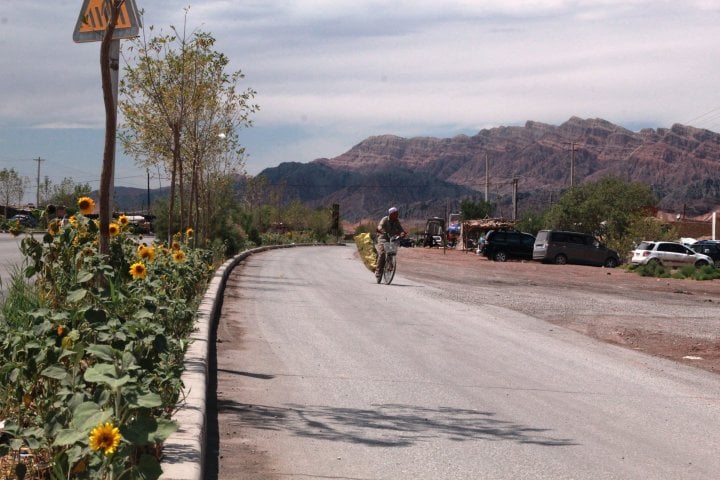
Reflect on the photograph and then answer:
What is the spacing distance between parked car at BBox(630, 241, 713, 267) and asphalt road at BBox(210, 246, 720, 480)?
2829 centimetres

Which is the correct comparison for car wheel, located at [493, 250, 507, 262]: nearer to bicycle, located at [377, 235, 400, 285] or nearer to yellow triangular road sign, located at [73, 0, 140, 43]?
bicycle, located at [377, 235, 400, 285]

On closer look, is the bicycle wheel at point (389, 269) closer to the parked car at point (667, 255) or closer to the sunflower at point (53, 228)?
the sunflower at point (53, 228)

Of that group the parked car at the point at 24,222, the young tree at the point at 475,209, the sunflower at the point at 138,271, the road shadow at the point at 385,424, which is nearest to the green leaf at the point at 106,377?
the road shadow at the point at 385,424

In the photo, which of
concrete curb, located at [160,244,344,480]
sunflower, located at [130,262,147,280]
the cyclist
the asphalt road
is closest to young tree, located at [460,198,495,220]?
the cyclist

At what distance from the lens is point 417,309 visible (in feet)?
51.8

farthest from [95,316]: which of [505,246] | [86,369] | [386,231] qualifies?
[505,246]

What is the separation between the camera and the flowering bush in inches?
142

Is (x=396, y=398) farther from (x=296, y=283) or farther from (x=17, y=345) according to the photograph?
(x=296, y=283)

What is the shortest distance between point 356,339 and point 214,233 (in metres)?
24.8

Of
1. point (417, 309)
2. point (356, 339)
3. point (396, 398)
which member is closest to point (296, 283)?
point (417, 309)

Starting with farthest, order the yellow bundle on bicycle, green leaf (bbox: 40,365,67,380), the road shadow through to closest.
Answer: the yellow bundle on bicycle
the road shadow
green leaf (bbox: 40,365,67,380)

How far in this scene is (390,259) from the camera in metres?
22.0

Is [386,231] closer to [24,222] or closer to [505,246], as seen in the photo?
[24,222]

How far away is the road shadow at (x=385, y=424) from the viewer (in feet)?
21.2
